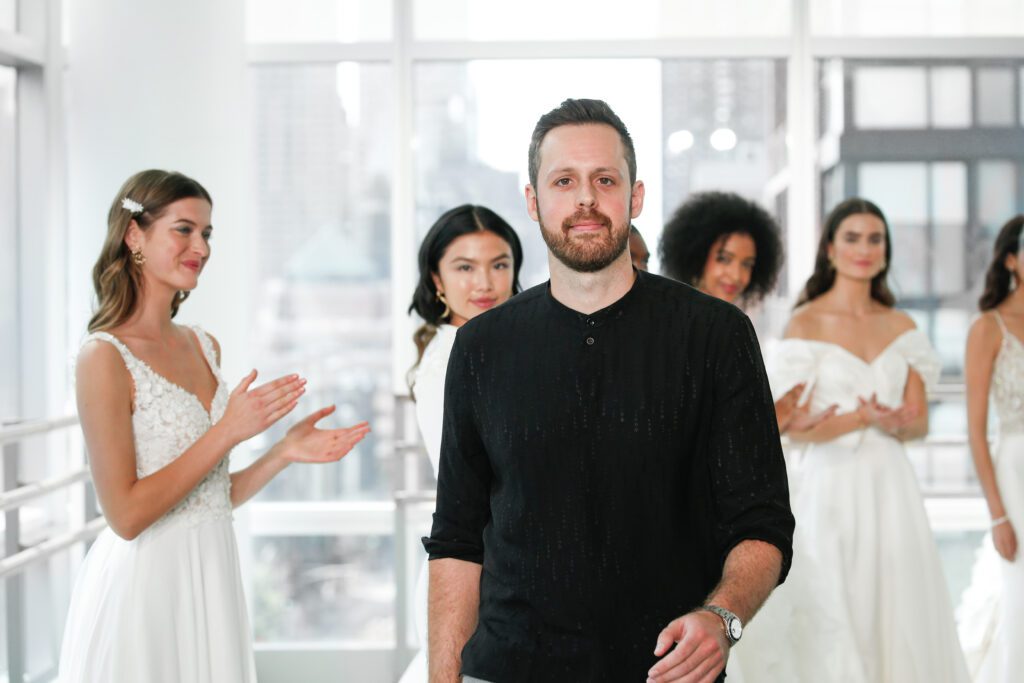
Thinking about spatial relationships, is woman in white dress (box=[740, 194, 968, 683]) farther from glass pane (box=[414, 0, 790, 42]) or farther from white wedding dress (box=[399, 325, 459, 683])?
glass pane (box=[414, 0, 790, 42])

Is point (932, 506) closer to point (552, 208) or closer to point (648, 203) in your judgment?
point (648, 203)

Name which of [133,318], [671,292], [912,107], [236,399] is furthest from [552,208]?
[912,107]

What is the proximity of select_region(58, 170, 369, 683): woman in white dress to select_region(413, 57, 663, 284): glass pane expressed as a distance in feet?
8.07

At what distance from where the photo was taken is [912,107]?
5.09 metres

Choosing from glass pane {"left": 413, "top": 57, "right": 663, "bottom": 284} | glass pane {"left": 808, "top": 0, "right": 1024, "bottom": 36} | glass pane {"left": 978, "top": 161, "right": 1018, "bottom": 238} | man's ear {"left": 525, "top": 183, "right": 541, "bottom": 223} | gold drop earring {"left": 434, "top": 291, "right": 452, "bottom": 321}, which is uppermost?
glass pane {"left": 808, "top": 0, "right": 1024, "bottom": 36}

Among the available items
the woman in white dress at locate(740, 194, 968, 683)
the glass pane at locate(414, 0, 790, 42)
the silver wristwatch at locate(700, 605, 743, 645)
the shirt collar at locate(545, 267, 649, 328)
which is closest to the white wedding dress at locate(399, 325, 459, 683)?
the shirt collar at locate(545, 267, 649, 328)

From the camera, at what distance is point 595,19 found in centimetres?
508

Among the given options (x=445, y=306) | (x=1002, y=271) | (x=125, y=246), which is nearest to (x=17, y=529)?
(x=125, y=246)

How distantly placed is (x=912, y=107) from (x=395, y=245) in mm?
2326

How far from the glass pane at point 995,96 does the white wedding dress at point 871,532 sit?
5.97 ft

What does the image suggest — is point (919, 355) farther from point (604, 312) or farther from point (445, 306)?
point (604, 312)

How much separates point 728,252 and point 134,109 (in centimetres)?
220

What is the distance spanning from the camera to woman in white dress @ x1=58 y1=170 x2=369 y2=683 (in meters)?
2.45

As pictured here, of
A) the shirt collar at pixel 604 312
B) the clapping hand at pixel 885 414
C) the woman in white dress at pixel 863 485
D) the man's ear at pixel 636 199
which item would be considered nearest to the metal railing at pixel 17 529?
the shirt collar at pixel 604 312
